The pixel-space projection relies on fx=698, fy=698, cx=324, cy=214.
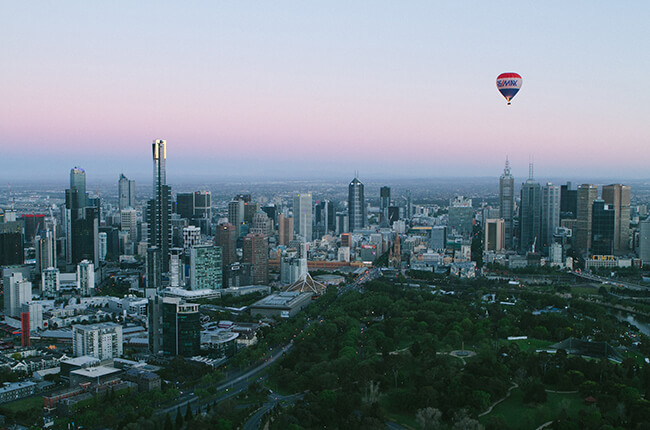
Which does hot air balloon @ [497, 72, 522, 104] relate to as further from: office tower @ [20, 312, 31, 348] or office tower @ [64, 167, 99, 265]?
office tower @ [64, 167, 99, 265]

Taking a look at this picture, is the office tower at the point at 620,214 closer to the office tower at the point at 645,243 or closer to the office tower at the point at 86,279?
the office tower at the point at 645,243

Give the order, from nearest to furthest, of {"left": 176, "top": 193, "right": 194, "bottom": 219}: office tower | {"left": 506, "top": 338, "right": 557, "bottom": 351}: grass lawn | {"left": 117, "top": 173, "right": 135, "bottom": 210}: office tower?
{"left": 506, "top": 338, "right": 557, "bottom": 351}: grass lawn, {"left": 176, "top": 193, "right": 194, "bottom": 219}: office tower, {"left": 117, "top": 173, "right": 135, "bottom": 210}: office tower

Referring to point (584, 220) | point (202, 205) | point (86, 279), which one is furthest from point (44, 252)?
point (584, 220)

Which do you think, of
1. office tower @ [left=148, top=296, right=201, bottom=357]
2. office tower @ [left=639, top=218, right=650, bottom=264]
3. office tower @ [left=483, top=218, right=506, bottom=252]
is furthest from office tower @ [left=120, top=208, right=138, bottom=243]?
office tower @ [left=639, top=218, right=650, bottom=264]

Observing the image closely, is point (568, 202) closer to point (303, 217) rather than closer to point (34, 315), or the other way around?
point (303, 217)

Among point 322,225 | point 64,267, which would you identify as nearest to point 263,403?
point 64,267

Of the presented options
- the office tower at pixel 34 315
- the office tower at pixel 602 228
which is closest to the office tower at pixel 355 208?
the office tower at pixel 602 228
